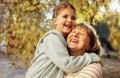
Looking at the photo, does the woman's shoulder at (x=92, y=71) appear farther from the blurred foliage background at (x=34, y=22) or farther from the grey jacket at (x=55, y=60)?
the blurred foliage background at (x=34, y=22)

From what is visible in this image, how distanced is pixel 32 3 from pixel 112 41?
77cm

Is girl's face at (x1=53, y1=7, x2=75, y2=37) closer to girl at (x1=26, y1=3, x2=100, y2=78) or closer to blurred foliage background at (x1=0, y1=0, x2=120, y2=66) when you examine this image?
girl at (x1=26, y1=3, x2=100, y2=78)

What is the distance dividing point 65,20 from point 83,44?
14cm

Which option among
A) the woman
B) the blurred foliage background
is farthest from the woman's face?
the blurred foliage background

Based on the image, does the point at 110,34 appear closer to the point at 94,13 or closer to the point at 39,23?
the point at 94,13

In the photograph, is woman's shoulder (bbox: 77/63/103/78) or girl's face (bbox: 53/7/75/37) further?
girl's face (bbox: 53/7/75/37)

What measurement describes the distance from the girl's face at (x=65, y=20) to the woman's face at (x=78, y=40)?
0.22 feet

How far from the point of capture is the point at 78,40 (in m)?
0.94

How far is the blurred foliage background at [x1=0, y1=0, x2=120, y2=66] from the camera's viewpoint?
8.59 feet

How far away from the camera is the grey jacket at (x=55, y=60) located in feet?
2.92

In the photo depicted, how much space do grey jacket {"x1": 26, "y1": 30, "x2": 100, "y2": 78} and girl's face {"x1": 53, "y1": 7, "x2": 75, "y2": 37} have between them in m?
0.06

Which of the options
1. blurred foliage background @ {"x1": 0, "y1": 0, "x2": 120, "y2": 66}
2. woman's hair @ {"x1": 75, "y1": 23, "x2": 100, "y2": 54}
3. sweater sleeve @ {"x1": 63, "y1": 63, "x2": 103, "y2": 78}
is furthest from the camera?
blurred foliage background @ {"x1": 0, "y1": 0, "x2": 120, "y2": 66}

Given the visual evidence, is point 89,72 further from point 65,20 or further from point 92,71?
point 65,20

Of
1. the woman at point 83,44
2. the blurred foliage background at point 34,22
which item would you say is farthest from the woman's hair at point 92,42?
the blurred foliage background at point 34,22
